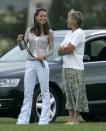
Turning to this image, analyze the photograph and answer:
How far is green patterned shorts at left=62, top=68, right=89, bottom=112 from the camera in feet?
58.7

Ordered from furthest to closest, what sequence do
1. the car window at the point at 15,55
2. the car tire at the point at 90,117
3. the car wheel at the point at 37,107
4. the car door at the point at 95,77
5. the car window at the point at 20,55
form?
the car tire at the point at 90,117 → the car window at the point at 15,55 → the car window at the point at 20,55 → the car door at the point at 95,77 → the car wheel at the point at 37,107

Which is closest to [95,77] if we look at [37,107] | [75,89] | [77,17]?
[37,107]


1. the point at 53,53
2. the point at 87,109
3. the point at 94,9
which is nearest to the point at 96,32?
the point at 53,53

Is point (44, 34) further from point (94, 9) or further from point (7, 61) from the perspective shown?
point (94, 9)

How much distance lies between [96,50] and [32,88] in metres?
2.08

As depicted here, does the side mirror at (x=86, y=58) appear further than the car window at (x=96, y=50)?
No

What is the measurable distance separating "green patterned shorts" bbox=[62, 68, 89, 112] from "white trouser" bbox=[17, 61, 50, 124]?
319mm

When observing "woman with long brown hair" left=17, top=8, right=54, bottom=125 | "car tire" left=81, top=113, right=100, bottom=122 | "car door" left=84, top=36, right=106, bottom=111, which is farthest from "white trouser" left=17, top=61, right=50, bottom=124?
"car tire" left=81, top=113, right=100, bottom=122

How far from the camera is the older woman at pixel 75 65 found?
1788cm

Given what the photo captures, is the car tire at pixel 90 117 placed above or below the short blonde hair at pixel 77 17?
below

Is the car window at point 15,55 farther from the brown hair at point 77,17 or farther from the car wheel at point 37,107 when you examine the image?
the brown hair at point 77,17

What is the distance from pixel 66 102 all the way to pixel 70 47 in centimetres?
107

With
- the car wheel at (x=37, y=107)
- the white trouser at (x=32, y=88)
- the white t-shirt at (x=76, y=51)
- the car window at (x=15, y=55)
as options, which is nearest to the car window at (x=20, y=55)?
the car window at (x=15, y=55)

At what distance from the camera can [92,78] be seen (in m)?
19.2
